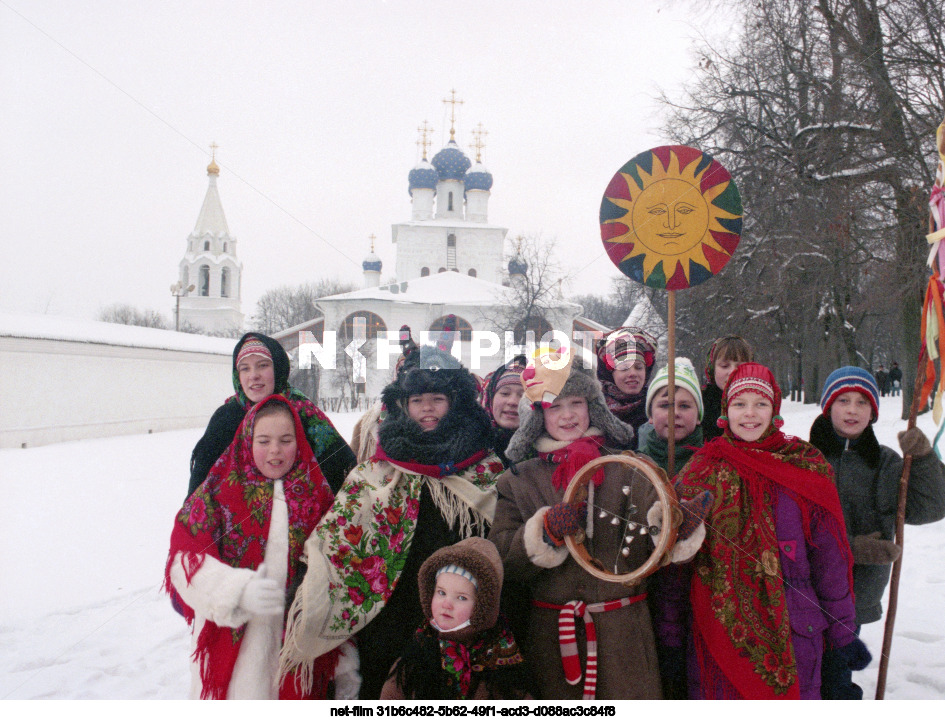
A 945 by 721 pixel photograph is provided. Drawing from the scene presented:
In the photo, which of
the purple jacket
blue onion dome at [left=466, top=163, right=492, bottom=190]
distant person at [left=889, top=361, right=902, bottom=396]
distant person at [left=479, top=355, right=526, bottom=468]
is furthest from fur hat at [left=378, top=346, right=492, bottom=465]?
distant person at [left=889, top=361, right=902, bottom=396]

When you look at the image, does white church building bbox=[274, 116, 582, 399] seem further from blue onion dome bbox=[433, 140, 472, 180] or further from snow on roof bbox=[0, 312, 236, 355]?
snow on roof bbox=[0, 312, 236, 355]

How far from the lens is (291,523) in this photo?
1745mm

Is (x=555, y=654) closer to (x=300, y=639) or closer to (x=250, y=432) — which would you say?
(x=300, y=639)

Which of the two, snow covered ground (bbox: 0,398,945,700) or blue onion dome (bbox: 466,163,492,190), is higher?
blue onion dome (bbox: 466,163,492,190)

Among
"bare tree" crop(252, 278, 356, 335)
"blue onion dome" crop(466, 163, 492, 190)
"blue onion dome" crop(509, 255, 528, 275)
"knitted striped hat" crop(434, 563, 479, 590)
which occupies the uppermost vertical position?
"blue onion dome" crop(466, 163, 492, 190)

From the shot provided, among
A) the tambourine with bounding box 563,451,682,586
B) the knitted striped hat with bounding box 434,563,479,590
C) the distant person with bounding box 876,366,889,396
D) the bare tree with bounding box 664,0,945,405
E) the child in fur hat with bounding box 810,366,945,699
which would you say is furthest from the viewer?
the distant person with bounding box 876,366,889,396

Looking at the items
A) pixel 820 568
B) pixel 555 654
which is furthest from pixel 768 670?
pixel 555 654

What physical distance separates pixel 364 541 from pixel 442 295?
1151 millimetres

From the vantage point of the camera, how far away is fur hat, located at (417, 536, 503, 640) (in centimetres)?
148

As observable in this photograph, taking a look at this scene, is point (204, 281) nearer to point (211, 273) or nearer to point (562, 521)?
point (211, 273)

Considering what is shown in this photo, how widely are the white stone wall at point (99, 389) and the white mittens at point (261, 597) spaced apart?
1.08 meters

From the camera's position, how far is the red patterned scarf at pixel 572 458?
1.62 metres

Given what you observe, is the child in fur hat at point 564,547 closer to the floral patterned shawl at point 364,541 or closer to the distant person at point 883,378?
the floral patterned shawl at point 364,541

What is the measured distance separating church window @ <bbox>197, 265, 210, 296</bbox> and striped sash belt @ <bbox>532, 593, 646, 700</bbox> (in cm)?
199
